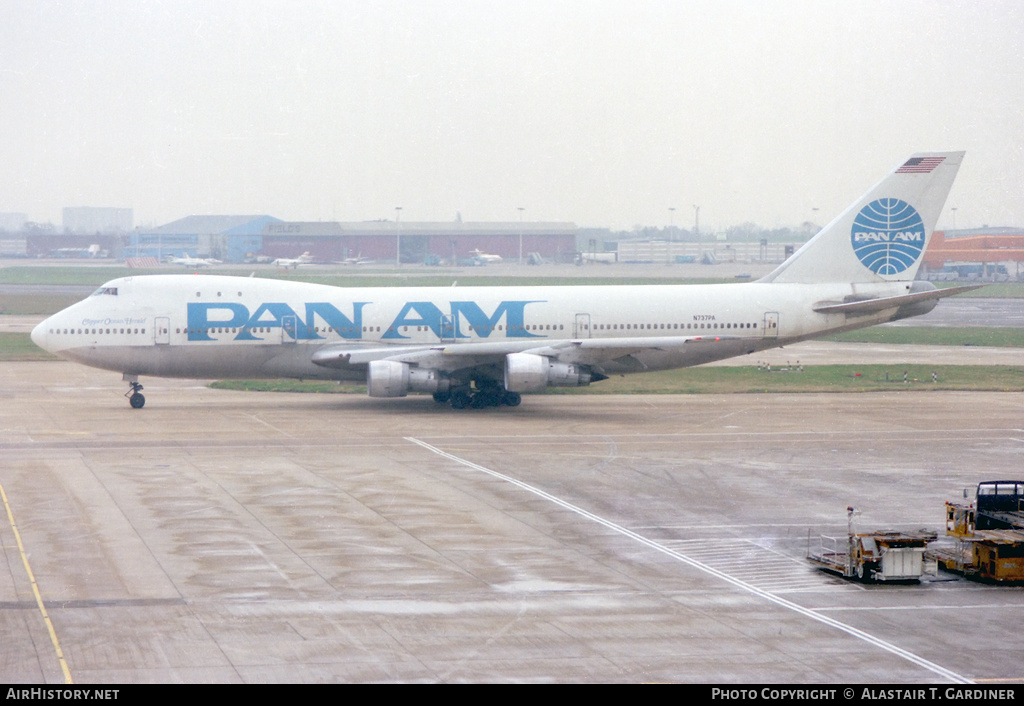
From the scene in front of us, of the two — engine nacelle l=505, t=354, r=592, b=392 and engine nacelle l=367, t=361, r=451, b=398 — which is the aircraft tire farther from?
engine nacelle l=505, t=354, r=592, b=392

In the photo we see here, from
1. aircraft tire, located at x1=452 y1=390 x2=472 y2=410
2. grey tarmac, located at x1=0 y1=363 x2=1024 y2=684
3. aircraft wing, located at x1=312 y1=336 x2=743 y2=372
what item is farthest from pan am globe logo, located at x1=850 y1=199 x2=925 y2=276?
aircraft tire, located at x1=452 y1=390 x2=472 y2=410

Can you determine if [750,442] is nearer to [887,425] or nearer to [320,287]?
[887,425]

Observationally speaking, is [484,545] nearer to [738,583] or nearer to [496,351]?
[738,583]

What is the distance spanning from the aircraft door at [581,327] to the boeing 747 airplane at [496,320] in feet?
0.12

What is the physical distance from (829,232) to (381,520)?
26090 mm

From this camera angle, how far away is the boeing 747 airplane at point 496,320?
41.0m

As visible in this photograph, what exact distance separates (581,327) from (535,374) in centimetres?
443

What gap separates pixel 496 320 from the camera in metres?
42.7

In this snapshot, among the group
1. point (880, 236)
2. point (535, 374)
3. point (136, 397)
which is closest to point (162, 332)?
point (136, 397)

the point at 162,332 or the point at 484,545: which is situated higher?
the point at 162,332

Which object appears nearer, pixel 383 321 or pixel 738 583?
pixel 738 583

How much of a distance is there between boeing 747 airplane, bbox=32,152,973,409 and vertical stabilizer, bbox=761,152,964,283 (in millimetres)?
52
